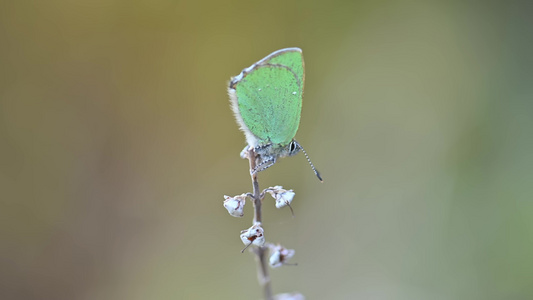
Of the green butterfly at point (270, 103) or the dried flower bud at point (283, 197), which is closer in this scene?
the dried flower bud at point (283, 197)

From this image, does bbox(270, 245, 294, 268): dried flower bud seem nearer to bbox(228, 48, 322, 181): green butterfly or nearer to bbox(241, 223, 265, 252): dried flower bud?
bbox(241, 223, 265, 252): dried flower bud

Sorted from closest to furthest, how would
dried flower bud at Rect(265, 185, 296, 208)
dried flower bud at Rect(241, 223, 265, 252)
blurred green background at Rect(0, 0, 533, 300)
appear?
1. dried flower bud at Rect(241, 223, 265, 252)
2. dried flower bud at Rect(265, 185, 296, 208)
3. blurred green background at Rect(0, 0, 533, 300)

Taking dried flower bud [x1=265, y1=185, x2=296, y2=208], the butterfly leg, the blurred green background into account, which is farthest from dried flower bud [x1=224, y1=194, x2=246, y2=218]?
the blurred green background

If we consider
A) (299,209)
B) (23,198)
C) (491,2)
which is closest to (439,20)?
(491,2)

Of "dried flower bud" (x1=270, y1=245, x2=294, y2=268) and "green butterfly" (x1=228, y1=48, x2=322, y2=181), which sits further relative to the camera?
"green butterfly" (x1=228, y1=48, x2=322, y2=181)

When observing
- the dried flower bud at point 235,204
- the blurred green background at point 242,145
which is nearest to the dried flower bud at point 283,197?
the dried flower bud at point 235,204

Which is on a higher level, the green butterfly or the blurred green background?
the blurred green background

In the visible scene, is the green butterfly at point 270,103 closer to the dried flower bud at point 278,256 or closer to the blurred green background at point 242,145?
the dried flower bud at point 278,256

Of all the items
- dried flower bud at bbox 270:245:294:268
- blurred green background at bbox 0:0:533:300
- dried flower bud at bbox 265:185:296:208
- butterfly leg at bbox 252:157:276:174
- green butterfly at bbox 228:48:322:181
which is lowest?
dried flower bud at bbox 270:245:294:268

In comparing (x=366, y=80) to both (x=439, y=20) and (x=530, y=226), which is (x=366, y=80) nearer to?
(x=439, y=20)
